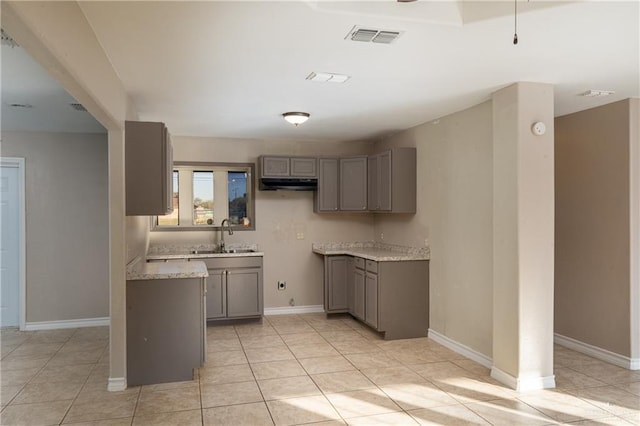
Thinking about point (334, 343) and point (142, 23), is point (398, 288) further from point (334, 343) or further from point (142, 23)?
point (142, 23)

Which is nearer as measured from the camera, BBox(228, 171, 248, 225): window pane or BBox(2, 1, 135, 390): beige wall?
BBox(2, 1, 135, 390): beige wall

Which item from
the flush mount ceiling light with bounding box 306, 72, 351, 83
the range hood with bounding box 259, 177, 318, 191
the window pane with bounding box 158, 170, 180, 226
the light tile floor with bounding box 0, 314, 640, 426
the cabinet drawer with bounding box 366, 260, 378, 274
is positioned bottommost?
the light tile floor with bounding box 0, 314, 640, 426

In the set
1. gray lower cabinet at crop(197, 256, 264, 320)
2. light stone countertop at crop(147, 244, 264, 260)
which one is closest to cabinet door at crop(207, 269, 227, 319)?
gray lower cabinet at crop(197, 256, 264, 320)

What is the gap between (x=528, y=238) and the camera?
3.78 metres

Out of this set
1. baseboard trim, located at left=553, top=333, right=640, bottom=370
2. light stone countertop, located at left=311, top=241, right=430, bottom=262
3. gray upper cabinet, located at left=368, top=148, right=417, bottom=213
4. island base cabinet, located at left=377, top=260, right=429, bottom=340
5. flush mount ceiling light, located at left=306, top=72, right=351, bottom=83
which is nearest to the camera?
flush mount ceiling light, located at left=306, top=72, right=351, bottom=83

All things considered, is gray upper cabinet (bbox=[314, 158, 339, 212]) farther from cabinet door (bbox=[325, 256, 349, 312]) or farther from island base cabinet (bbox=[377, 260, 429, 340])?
island base cabinet (bbox=[377, 260, 429, 340])

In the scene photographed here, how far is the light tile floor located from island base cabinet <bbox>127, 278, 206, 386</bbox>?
141 millimetres

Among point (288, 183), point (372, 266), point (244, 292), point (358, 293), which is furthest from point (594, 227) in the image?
point (244, 292)

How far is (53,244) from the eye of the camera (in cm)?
587

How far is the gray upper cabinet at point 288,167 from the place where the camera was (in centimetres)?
626

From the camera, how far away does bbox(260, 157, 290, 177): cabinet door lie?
246 inches

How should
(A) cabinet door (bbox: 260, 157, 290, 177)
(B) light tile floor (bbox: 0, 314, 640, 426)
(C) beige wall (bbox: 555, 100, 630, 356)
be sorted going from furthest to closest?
(A) cabinet door (bbox: 260, 157, 290, 177) → (C) beige wall (bbox: 555, 100, 630, 356) → (B) light tile floor (bbox: 0, 314, 640, 426)

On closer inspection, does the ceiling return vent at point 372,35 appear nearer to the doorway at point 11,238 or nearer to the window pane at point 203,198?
the window pane at point 203,198

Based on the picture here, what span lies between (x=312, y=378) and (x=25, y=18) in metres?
3.35
